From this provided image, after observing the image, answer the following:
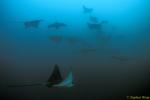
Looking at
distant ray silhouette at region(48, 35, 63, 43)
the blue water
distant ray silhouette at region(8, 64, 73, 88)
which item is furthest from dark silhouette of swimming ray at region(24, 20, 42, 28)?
distant ray silhouette at region(8, 64, 73, 88)

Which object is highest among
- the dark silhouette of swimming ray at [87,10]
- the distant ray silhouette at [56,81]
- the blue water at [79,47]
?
the dark silhouette of swimming ray at [87,10]

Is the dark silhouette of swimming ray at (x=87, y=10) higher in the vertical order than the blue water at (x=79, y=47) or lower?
higher

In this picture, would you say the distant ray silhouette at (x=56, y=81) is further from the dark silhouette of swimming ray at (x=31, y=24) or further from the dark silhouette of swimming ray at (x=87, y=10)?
the dark silhouette of swimming ray at (x=87, y=10)

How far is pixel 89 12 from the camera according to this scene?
2381 mm

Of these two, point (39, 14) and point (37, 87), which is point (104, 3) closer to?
point (39, 14)

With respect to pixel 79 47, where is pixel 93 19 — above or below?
above

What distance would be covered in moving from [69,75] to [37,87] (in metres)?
0.36

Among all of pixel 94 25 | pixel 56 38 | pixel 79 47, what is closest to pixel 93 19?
pixel 94 25

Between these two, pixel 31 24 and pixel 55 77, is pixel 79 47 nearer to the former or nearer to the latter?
pixel 55 77

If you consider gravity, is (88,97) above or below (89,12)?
below

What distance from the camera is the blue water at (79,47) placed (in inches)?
92.9

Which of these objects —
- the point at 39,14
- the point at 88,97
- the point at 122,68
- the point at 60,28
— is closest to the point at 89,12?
the point at 60,28

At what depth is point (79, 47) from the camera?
239 centimetres

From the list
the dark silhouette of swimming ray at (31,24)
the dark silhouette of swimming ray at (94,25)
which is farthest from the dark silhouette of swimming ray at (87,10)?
the dark silhouette of swimming ray at (31,24)
